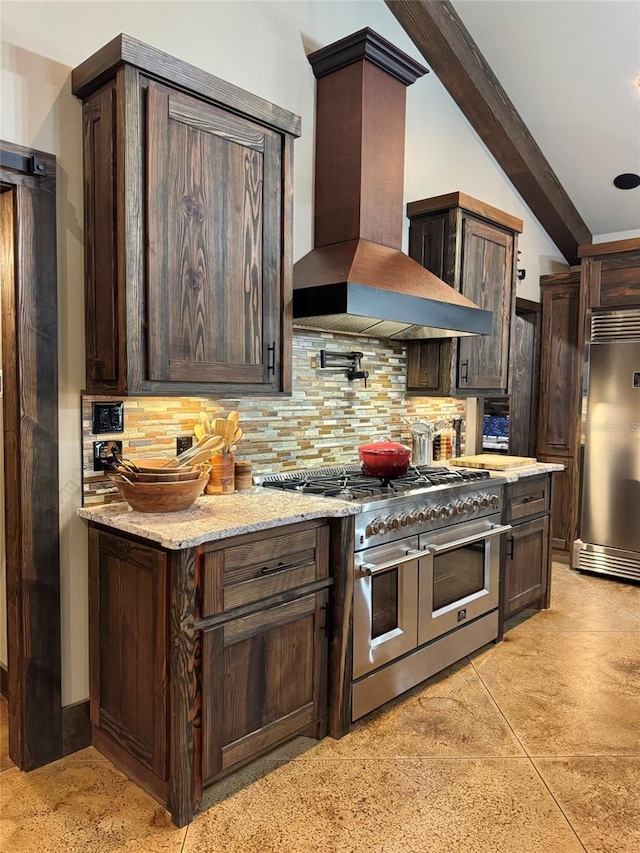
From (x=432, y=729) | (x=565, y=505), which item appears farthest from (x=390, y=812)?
(x=565, y=505)

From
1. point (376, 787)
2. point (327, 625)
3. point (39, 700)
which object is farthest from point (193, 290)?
point (376, 787)

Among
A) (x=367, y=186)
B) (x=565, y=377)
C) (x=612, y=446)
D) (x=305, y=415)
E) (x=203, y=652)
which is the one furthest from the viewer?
(x=565, y=377)

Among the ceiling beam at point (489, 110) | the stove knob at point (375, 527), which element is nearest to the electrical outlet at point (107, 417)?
the stove knob at point (375, 527)

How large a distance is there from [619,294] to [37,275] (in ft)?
13.1

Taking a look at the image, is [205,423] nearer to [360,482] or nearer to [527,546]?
[360,482]

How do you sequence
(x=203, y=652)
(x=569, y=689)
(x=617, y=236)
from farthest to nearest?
(x=617, y=236) < (x=569, y=689) < (x=203, y=652)

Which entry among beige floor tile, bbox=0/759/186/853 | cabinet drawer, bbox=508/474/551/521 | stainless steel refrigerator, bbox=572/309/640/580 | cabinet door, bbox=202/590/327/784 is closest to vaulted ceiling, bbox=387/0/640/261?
stainless steel refrigerator, bbox=572/309/640/580

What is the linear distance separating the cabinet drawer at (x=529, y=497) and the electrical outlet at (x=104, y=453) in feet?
7.04

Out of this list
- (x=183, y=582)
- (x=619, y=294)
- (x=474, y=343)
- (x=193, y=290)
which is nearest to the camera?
(x=183, y=582)

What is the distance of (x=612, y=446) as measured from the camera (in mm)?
4531

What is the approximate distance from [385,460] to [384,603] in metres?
0.71

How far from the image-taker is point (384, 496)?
2623mm

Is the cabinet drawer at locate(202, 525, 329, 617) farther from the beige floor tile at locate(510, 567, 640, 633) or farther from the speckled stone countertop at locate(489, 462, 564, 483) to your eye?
the beige floor tile at locate(510, 567, 640, 633)

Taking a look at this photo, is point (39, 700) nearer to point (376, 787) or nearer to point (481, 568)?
point (376, 787)
